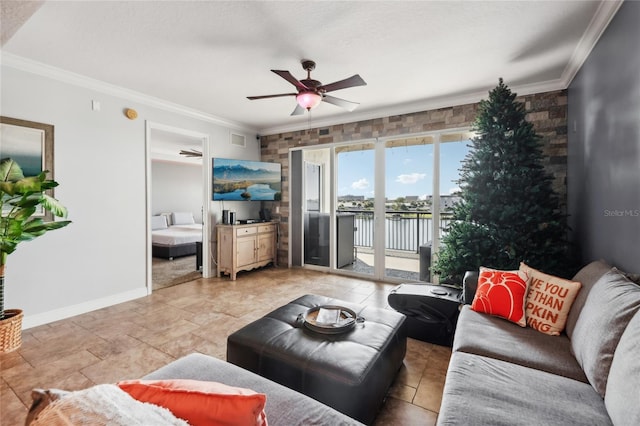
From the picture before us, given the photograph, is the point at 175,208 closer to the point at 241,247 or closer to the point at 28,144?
the point at 241,247

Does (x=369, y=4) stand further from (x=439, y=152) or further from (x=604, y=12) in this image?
(x=439, y=152)

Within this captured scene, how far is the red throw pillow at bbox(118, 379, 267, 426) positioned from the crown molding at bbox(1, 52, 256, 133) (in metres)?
3.60

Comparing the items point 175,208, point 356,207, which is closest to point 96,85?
point 356,207

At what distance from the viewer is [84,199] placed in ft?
10.6

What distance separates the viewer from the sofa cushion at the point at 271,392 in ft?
3.36

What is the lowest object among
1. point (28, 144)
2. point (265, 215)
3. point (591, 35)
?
point (265, 215)

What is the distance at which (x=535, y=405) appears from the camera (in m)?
1.17

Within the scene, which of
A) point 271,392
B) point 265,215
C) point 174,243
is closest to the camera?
point 271,392

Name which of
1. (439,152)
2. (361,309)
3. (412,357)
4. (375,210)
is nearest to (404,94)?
(439,152)

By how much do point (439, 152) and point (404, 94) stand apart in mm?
964

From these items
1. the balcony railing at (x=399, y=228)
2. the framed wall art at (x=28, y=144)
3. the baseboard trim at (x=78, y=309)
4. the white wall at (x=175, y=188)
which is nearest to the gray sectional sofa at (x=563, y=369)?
the balcony railing at (x=399, y=228)

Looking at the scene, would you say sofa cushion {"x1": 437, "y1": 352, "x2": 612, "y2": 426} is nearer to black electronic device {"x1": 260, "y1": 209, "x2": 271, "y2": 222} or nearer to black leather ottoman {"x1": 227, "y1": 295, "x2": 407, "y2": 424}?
black leather ottoman {"x1": 227, "y1": 295, "x2": 407, "y2": 424}

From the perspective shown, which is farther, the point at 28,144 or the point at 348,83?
the point at 28,144

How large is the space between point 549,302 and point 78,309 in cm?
439
